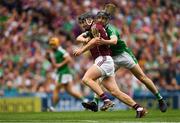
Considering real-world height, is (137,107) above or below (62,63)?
below

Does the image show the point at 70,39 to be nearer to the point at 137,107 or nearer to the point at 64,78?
the point at 64,78

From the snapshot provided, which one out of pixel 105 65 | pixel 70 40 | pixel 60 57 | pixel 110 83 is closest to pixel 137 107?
pixel 110 83

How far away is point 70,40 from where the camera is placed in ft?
89.9

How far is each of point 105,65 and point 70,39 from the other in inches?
491

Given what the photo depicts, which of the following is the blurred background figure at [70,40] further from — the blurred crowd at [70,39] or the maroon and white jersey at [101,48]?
the maroon and white jersey at [101,48]

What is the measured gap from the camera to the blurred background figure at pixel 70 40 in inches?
984

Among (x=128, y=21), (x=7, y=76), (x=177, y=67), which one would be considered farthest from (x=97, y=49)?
(x=128, y=21)

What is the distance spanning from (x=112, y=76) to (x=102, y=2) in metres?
14.5

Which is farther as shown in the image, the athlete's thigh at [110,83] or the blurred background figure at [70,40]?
the blurred background figure at [70,40]

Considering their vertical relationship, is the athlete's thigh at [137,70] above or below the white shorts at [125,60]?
below

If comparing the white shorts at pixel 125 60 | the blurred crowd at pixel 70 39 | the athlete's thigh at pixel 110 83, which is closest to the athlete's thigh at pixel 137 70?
the white shorts at pixel 125 60

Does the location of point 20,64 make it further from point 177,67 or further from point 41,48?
point 177,67

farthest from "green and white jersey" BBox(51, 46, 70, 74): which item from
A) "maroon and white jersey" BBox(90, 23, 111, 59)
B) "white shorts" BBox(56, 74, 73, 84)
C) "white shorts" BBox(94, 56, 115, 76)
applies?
"white shorts" BBox(94, 56, 115, 76)

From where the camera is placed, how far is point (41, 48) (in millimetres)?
26359
